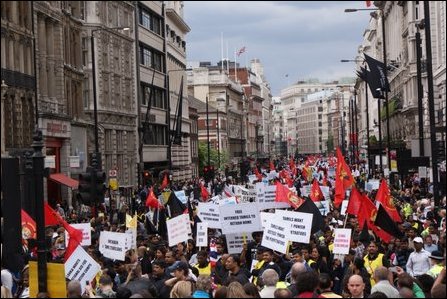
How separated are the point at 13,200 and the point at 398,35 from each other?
80.6 metres

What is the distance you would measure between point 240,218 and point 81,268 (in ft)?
11.8

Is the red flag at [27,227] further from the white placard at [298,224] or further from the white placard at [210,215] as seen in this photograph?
the white placard at [298,224]

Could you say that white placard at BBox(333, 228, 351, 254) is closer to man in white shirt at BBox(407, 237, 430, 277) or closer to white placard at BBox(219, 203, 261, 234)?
man in white shirt at BBox(407, 237, 430, 277)

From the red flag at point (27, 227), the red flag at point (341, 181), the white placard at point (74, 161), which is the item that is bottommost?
the red flag at point (27, 227)

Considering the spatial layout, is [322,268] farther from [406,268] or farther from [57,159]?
[57,159]

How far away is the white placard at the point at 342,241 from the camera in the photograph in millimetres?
15461

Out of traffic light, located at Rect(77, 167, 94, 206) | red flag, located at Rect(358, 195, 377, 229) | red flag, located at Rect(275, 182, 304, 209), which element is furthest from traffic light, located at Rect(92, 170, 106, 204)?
red flag, located at Rect(275, 182, 304, 209)

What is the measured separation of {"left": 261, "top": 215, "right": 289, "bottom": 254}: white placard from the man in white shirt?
6.21 feet

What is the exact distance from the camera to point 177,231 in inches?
667

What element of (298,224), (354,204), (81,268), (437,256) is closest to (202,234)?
(298,224)

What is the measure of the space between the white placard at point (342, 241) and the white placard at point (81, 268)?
399cm

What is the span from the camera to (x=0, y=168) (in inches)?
503

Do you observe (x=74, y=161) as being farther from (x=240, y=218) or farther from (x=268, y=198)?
(x=240, y=218)

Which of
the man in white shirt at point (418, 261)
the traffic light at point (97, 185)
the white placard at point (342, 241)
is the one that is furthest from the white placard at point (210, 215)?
the man in white shirt at point (418, 261)
